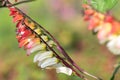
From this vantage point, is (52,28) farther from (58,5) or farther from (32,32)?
(32,32)

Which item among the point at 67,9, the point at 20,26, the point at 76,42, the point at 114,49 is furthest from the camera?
the point at 67,9

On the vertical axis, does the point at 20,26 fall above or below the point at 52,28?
above

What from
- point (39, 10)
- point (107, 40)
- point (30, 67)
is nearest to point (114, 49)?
point (107, 40)

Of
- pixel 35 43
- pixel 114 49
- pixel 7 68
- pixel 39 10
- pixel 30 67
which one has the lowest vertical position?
pixel 39 10

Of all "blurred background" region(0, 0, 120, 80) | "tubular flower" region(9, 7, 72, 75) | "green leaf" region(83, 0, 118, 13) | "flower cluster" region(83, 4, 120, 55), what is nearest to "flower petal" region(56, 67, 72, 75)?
"tubular flower" region(9, 7, 72, 75)

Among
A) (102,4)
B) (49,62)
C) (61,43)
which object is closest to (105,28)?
(49,62)

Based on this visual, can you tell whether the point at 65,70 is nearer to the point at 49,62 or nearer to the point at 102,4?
the point at 49,62
